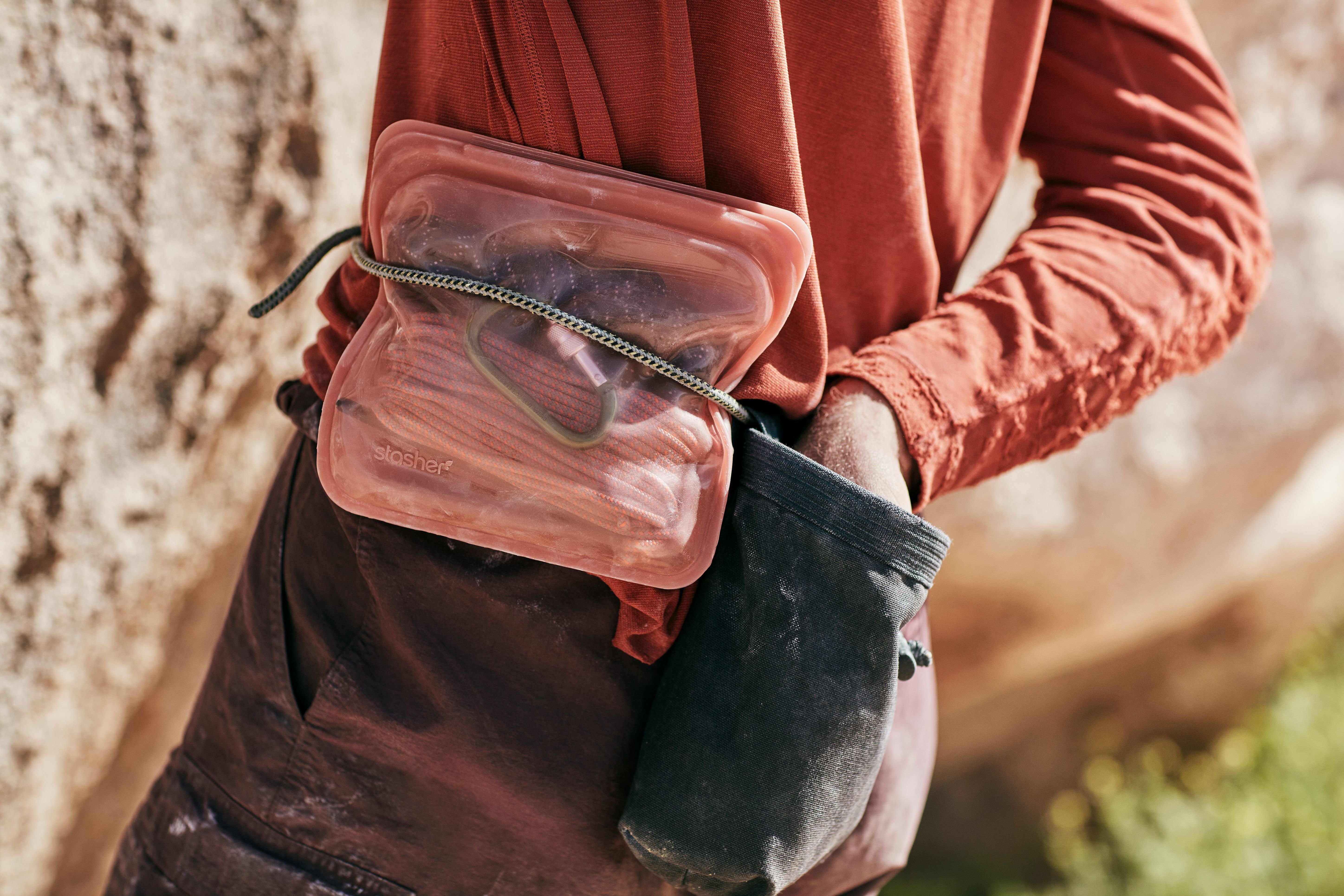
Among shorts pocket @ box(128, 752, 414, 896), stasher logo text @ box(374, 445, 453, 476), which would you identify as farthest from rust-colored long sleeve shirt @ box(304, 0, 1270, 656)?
shorts pocket @ box(128, 752, 414, 896)

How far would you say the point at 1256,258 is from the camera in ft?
2.38

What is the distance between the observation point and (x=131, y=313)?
1.04 metres

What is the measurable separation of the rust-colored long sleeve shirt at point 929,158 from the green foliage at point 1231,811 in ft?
6.58

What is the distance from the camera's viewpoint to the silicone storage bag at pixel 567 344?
532 mm

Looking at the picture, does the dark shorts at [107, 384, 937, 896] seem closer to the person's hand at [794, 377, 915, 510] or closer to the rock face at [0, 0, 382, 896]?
the person's hand at [794, 377, 915, 510]

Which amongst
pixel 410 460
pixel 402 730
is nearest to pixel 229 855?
pixel 402 730

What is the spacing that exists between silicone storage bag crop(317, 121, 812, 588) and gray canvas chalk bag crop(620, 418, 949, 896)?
0.12ft

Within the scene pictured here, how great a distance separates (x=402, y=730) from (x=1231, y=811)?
242cm

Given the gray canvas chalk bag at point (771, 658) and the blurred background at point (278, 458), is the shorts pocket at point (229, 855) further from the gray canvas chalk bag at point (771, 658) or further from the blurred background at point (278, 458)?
the blurred background at point (278, 458)

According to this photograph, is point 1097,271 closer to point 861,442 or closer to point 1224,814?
point 861,442

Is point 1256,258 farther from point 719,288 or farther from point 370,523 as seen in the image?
point 370,523

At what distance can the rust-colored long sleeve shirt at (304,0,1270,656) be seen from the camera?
0.52 meters

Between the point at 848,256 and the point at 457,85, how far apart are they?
0.91 feet

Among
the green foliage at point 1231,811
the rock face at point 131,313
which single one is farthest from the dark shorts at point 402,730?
the green foliage at point 1231,811
